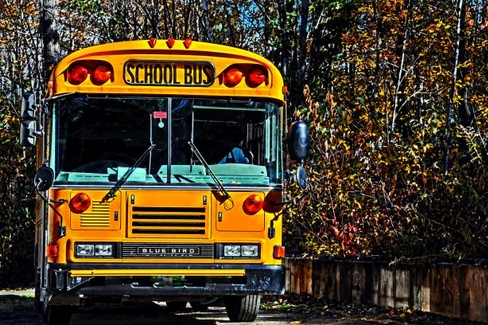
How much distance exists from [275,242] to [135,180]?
168 centimetres

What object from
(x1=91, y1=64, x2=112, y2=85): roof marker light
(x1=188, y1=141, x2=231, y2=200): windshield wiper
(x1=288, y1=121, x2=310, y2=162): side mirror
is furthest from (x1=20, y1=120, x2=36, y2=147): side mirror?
(x1=288, y1=121, x2=310, y2=162): side mirror

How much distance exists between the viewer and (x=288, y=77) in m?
23.5

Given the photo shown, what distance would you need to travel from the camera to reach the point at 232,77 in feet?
34.7

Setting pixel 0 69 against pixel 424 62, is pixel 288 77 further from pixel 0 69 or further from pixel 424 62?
pixel 0 69

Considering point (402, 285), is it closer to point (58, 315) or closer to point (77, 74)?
point (58, 315)

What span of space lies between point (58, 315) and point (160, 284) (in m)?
2.05

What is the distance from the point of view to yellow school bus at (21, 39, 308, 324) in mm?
10000

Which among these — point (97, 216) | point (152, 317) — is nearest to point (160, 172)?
point (97, 216)

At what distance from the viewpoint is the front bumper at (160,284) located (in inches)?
389

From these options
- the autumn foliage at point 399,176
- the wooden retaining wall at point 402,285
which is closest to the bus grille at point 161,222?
the wooden retaining wall at point 402,285

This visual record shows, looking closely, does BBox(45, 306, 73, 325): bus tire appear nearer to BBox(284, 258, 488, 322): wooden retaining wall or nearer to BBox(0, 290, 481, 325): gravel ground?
BBox(0, 290, 481, 325): gravel ground

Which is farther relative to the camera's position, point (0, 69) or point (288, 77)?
point (0, 69)

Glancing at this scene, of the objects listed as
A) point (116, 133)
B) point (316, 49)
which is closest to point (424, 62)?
point (316, 49)

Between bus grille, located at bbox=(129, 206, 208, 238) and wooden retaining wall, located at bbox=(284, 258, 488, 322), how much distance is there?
10.4ft
